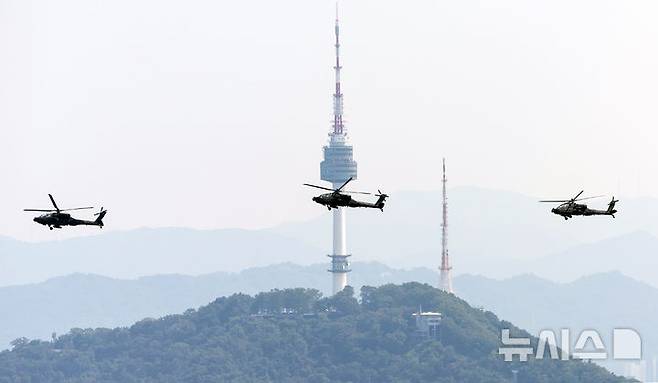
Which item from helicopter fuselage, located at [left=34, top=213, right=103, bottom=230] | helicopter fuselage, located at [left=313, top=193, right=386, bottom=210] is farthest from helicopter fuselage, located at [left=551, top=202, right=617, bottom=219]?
helicopter fuselage, located at [left=34, top=213, right=103, bottom=230]

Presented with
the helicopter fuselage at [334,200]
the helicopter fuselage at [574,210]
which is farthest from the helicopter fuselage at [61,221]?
the helicopter fuselage at [574,210]

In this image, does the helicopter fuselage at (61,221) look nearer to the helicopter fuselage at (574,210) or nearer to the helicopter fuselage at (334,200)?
the helicopter fuselage at (334,200)

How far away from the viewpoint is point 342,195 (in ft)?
472

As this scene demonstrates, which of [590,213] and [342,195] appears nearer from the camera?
[342,195]

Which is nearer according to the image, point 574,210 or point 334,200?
point 334,200

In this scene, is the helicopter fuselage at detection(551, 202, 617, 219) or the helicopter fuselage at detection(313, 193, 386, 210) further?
the helicopter fuselage at detection(551, 202, 617, 219)

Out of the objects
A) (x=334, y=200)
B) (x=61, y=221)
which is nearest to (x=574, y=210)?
(x=334, y=200)

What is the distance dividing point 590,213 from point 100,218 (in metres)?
38.6

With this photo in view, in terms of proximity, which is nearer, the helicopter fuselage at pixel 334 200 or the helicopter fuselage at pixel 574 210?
the helicopter fuselage at pixel 334 200

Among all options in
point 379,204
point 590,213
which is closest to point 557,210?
point 590,213

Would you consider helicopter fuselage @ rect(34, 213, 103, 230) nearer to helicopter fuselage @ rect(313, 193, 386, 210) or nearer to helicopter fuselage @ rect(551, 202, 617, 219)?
helicopter fuselage @ rect(313, 193, 386, 210)

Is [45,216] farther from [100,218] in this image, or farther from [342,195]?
[342,195]

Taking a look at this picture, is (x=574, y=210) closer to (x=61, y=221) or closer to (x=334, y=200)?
(x=334, y=200)

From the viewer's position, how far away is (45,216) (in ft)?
497
